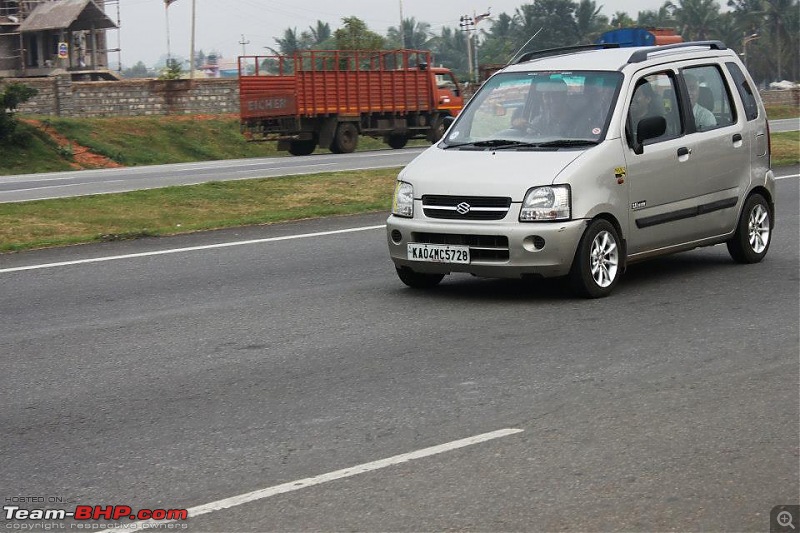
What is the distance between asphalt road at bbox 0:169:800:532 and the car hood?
877mm

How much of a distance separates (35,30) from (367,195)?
178ft

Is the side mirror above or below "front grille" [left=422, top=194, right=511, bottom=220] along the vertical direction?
above

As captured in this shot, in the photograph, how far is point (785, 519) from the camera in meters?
4.76

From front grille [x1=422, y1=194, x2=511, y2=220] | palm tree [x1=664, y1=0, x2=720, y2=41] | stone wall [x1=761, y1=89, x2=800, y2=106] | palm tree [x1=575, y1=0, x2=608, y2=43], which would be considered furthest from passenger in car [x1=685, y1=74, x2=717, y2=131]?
palm tree [x1=664, y1=0, x2=720, y2=41]

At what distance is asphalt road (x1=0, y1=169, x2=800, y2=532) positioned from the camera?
5.05 meters

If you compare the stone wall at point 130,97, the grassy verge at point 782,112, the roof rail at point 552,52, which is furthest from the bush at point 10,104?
the roof rail at point 552,52

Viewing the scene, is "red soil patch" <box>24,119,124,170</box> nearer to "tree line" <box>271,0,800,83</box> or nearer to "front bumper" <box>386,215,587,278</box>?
"front bumper" <box>386,215,587,278</box>

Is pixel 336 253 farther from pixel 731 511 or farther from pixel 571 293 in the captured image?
pixel 731 511

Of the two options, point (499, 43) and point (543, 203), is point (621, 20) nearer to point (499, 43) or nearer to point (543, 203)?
point (499, 43)

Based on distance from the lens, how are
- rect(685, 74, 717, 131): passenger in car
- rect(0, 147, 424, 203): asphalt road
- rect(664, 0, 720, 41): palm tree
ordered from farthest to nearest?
rect(664, 0, 720, 41): palm tree → rect(0, 147, 424, 203): asphalt road → rect(685, 74, 717, 131): passenger in car

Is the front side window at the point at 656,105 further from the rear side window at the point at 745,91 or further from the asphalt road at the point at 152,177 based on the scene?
the asphalt road at the point at 152,177

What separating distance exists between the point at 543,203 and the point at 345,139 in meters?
29.7

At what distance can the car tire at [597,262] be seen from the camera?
947 cm

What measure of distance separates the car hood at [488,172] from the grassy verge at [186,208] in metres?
5.55
